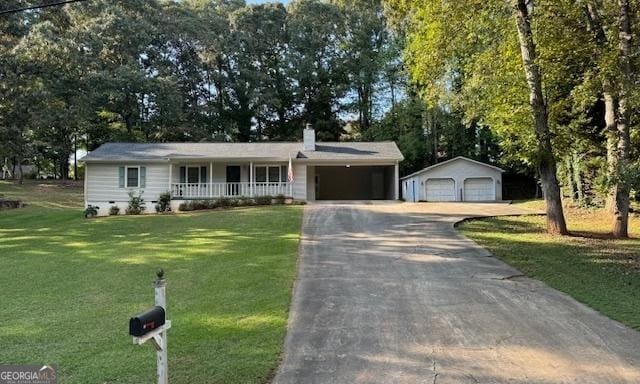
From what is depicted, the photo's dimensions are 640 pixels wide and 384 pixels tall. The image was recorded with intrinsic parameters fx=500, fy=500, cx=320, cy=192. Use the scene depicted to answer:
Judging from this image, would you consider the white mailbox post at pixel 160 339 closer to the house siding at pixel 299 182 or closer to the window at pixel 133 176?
the house siding at pixel 299 182

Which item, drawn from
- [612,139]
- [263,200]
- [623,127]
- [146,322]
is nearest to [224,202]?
[263,200]

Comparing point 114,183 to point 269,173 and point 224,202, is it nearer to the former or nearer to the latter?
point 224,202

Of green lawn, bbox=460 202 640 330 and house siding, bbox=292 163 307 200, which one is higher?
house siding, bbox=292 163 307 200

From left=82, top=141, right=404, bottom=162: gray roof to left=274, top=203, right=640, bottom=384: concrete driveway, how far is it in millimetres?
15185

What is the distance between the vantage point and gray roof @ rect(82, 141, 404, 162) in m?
24.2

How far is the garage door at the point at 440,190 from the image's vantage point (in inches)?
1030

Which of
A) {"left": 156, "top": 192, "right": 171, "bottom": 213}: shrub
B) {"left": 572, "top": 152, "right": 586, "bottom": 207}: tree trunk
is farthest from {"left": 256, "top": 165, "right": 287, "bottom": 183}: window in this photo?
{"left": 572, "top": 152, "right": 586, "bottom": 207}: tree trunk

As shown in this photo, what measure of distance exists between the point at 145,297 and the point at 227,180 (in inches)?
735

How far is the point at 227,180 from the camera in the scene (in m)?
25.3

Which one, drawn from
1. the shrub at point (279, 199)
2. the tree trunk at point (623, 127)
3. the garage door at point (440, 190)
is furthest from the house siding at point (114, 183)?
the tree trunk at point (623, 127)

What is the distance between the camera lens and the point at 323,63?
43281mm

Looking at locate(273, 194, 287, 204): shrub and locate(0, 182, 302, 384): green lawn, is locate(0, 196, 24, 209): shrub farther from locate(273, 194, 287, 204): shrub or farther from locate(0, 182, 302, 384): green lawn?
locate(273, 194, 287, 204): shrub

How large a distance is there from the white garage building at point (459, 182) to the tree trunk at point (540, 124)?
12971 mm

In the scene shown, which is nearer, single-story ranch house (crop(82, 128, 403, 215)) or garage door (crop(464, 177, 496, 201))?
single-story ranch house (crop(82, 128, 403, 215))
